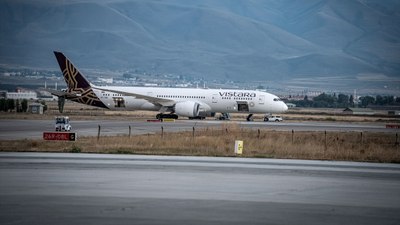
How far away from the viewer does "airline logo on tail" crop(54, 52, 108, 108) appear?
81.2 m

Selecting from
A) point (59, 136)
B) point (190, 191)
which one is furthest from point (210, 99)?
point (190, 191)

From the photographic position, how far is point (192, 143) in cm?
4288

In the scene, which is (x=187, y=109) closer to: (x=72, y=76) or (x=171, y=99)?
(x=171, y=99)

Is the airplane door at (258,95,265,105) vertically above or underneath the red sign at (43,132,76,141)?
above

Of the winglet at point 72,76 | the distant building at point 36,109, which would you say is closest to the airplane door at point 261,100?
the winglet at point 72,76

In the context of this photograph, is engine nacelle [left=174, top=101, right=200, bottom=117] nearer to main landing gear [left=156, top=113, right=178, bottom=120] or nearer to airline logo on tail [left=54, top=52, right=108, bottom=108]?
main landing gear [left=156, top=113, right=178, bottom=120]

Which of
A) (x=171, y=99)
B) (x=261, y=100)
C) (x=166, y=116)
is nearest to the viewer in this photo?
(x=166, y=116)

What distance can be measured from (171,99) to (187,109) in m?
3.80

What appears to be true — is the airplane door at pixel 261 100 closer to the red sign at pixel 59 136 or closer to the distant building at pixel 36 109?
the distant building at pixel 36 109

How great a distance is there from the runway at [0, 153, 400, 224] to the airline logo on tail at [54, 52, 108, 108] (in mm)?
47488

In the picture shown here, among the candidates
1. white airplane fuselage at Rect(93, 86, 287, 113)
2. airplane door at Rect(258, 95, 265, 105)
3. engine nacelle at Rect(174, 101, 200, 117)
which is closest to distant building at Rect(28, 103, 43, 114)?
white airplane fuselage at Rect(93, 86, 287, 113)

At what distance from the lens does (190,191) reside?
23.6 meters

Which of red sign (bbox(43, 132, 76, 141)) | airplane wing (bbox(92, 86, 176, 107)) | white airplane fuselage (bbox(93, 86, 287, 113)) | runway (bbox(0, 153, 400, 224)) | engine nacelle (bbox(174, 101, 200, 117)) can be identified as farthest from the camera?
white airplane fuselage (bbox(93, 86, 287, 113))

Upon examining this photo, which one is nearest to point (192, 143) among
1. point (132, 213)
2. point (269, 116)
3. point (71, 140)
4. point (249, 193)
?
point (71, 140)
